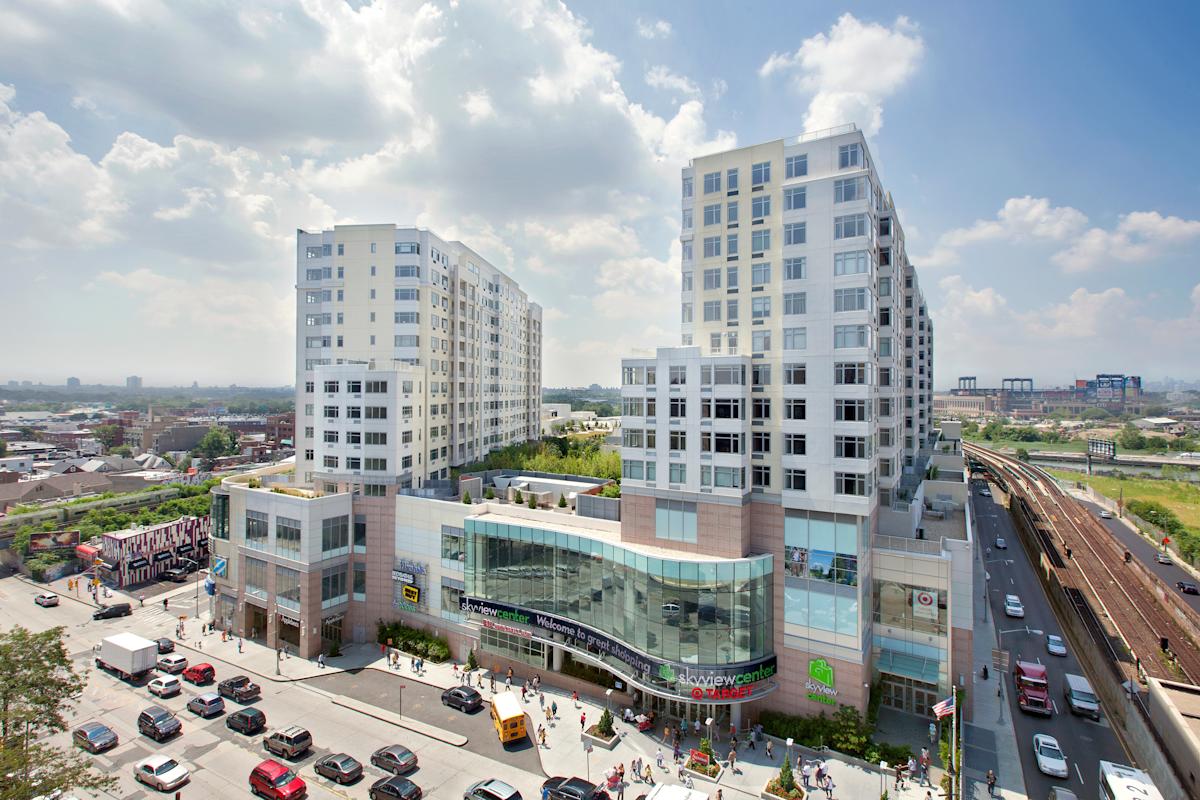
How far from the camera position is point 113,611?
197 feet

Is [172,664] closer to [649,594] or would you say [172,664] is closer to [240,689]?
[240,689]

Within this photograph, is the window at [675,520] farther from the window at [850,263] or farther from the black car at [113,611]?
the black car at [113,611]

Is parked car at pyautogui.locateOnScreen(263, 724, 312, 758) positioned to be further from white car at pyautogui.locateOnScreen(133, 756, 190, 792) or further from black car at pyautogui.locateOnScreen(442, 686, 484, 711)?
black car at pyautogui.locateOnScreen(442, 686, 484, 711)

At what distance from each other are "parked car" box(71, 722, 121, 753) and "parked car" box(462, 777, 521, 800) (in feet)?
81.5

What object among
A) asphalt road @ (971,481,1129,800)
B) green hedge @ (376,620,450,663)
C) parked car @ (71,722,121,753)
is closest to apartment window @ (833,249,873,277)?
asphalt road @ (971,481,1129,800)

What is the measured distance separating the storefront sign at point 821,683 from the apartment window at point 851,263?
2572cm

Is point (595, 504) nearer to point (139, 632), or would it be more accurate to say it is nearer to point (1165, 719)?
point (1165, 719)

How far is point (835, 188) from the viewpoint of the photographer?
124ft

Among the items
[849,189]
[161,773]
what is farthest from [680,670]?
[849,189]

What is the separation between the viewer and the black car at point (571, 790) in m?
30.3

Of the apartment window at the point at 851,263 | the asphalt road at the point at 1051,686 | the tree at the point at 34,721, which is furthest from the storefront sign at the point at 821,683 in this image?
the tree at the point at 34,721

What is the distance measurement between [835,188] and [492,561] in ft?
125

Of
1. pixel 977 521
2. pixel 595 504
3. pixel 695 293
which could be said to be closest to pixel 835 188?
pixel 695 293

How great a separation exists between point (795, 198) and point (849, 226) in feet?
14.3
